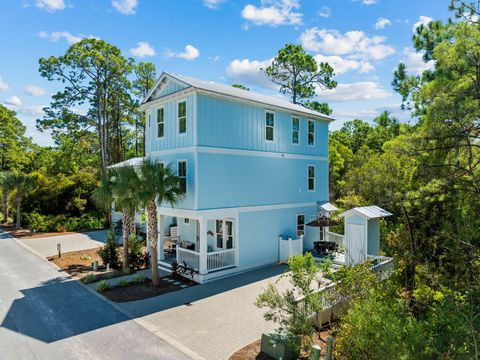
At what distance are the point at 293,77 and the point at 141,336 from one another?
3425 cm

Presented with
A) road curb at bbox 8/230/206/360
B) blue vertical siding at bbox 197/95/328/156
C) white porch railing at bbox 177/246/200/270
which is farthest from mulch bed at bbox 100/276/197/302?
blue vertical siding at bbox 197/95/328/156

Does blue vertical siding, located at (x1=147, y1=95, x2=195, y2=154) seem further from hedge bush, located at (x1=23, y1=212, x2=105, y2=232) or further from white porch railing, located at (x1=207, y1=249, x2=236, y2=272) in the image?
hedge bush, located at (x1=23, y1=212, x2=105, y2=232)

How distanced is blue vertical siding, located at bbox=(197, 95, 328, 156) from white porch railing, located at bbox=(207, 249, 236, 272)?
5.24 m

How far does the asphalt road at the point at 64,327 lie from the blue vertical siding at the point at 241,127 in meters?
8.30

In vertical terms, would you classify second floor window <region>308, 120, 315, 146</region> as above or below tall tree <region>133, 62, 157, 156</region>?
below

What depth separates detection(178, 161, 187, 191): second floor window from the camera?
51.5 ft

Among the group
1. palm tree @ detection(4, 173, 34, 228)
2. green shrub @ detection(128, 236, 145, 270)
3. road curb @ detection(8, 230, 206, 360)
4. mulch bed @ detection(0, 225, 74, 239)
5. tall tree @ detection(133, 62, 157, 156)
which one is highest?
tall tree @ detection(133, 62, 157, 156)

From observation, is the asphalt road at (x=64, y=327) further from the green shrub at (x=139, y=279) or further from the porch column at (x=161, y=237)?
the porch column at (x=161, y=237)

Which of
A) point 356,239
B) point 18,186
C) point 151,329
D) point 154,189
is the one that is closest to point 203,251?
point 154,189

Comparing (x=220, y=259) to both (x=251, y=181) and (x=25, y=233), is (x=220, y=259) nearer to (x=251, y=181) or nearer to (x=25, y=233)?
(x=251, y=181)

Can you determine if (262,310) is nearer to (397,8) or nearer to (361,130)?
(397,8)

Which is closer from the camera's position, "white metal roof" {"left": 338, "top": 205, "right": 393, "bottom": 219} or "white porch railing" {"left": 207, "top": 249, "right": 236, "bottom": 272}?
"white metal roof" {"left": 338, "top": 205, "right": 393, "bottom": 219}

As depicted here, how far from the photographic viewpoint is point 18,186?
29266mm

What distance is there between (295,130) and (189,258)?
10053mm
